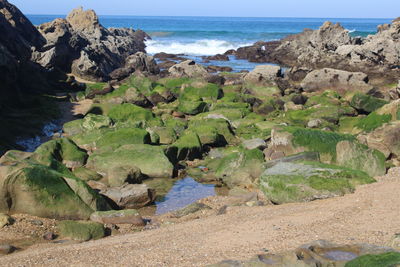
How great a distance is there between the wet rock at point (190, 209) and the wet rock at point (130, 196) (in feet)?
4.37

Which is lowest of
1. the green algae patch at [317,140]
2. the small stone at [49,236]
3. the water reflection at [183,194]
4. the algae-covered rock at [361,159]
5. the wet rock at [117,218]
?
the water reflection at [183,194]

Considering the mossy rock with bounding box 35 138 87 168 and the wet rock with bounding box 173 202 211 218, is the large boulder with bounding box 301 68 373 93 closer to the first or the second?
the mossy rock with bounding box 35 138 87 168

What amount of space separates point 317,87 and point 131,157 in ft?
61.3

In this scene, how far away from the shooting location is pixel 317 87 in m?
33.3

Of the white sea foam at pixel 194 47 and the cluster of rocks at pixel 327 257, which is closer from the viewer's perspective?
the cluster of rocks at pixel 327 257

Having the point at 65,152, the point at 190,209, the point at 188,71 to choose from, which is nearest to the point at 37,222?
the point at 190,209

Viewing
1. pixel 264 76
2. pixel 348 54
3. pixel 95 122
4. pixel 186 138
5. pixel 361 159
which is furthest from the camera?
pixel 348 54

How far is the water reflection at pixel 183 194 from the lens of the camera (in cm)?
1546

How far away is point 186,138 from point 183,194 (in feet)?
14.5

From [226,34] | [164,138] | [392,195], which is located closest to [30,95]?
[164,138]

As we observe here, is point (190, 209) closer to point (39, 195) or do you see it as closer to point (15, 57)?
point (39, 195)

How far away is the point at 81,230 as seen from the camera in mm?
11938

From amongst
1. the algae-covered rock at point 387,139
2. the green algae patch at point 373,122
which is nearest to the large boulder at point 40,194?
the algae-covered rock at point 387,139

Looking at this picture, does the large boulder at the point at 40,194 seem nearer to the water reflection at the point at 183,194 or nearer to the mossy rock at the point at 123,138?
the water reflection at the point at 183,194
